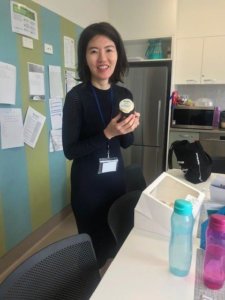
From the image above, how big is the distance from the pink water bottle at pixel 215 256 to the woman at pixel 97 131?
0.56m

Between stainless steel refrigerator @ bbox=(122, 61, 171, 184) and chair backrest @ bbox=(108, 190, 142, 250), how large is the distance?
218 centimetres

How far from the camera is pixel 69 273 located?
0.82 m

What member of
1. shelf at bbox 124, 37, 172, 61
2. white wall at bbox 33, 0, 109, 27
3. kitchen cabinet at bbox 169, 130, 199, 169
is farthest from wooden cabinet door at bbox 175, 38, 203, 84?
white wall at bbox 33, 0, 109, 27

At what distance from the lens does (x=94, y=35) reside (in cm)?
118

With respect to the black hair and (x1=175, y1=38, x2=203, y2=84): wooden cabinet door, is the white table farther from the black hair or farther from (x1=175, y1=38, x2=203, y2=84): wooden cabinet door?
(x1=175, y1=38, x2=203, y2=84): wooden cabinet door

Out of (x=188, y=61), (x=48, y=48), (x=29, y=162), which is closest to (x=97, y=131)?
(x=29, y=162)

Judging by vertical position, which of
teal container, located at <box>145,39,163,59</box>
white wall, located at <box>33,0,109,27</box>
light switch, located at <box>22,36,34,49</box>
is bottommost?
light switch, located at <box>22,36,34,49</box>

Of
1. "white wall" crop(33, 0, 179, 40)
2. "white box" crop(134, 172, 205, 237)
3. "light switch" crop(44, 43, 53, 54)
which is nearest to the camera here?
"white box" crop(134, 172, 205, 237)

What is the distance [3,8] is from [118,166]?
4.48 ft

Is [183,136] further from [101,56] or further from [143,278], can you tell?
[143,278]

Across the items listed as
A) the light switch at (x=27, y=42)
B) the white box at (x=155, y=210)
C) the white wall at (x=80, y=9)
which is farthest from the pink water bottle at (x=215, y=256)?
the white wall at (x=80, y=9)

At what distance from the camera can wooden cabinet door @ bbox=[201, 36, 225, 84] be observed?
3283mm

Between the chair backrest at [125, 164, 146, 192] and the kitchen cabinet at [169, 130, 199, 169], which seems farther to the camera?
the kitchen cabinet at [169, 130, 199, 169]

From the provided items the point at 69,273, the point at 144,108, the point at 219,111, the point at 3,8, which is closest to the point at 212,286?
the point at 69,273
